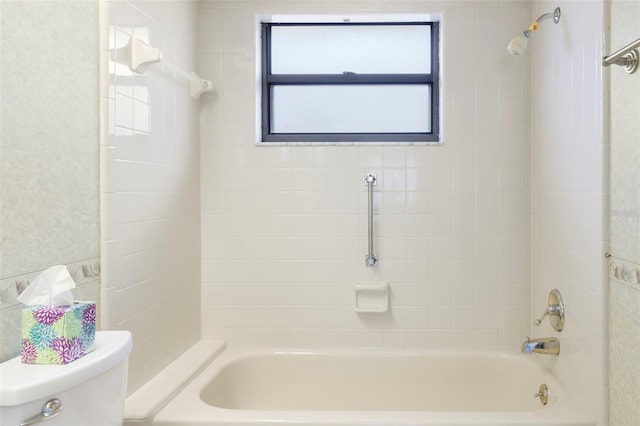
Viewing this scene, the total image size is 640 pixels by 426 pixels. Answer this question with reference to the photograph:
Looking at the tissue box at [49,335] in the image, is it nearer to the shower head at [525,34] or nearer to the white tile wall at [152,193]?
the white tile wall at [152,193]

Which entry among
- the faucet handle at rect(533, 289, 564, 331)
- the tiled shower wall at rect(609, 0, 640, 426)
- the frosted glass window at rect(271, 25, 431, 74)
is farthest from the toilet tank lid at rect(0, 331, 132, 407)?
the frosted glass window at rect(271, 25, 431, 74)

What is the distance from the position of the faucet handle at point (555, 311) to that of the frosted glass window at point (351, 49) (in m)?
1.29

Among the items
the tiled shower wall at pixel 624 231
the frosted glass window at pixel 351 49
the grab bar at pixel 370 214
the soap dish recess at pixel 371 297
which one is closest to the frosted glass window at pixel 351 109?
the frosted glass window at pixel 351 49

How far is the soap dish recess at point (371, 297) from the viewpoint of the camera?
7.71 ft

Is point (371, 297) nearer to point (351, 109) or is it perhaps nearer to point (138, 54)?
point (351, 109)

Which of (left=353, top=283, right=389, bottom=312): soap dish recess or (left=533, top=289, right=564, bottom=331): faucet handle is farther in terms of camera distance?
(left=353, top=283, right=389, bottom=312): soap dish recess

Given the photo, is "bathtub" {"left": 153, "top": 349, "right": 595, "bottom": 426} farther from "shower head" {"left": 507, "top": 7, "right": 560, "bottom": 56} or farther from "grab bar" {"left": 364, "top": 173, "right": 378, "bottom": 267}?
"shower head" {"left": 507, "top": 7, "right": 560, "bottom": 56}

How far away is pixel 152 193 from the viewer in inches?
74.1

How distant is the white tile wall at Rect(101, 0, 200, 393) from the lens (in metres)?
1.59

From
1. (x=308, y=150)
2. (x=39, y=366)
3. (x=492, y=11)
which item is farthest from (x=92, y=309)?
(x=492, y=11)

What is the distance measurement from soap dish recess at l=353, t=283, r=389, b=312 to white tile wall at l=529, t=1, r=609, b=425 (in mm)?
712

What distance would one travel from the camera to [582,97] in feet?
5.68

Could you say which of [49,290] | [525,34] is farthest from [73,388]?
[525,34]

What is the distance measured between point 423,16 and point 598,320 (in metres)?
1.64
